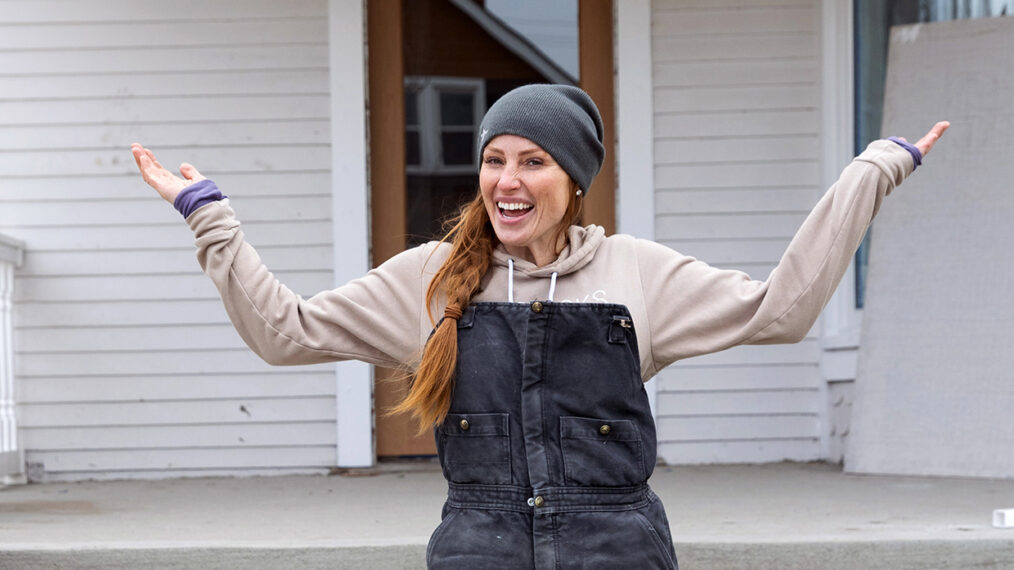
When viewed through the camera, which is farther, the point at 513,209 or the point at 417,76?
the point at 417,76

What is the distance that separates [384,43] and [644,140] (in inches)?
51.8

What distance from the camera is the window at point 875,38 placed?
18.2 feet

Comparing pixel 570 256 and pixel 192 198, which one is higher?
pixel 192 198

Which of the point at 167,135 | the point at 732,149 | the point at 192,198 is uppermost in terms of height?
the point at 167,135

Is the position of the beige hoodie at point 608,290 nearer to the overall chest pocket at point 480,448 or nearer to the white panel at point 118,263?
the overall chest pocket at point 480,448

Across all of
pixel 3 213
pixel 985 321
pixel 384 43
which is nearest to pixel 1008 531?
pixel 985 321

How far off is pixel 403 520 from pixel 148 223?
2236 mm

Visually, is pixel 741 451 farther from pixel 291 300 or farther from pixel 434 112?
pixel 291 300

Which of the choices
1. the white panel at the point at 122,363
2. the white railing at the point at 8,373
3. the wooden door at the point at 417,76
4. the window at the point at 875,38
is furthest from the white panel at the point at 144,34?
the window at the point at 875,38

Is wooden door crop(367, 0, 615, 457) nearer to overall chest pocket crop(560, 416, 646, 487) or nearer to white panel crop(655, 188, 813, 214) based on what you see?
white panel crop(655, 188, 813, 214)

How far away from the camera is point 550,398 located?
1994 millimetres

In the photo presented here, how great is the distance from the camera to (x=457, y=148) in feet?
18.9

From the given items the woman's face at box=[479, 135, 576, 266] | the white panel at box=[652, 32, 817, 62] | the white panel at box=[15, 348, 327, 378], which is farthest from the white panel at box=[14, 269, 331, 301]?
the woman's face at box=[479, 135, 576, 266]

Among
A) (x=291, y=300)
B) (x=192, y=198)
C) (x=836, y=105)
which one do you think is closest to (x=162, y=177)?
(x=192, y=198)
